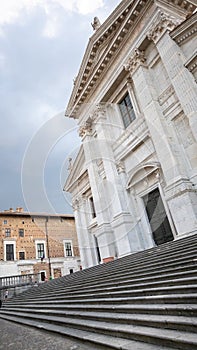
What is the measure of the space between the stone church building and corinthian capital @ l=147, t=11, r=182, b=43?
4 cm

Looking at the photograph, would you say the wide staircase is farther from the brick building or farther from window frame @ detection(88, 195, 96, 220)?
the brick building

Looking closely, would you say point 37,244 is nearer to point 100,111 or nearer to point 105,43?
point 100,111

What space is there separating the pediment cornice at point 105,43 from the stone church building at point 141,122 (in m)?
0.05

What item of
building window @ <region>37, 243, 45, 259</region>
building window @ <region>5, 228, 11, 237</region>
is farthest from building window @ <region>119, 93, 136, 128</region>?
building window @ <region>37, 243, 45, 259</region>

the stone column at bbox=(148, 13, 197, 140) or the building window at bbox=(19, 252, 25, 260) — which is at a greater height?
the stone column at bbox=(148, 13, 197, 140)

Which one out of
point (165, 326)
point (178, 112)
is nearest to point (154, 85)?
point (178, 112)

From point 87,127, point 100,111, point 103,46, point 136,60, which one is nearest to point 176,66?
point 136,60

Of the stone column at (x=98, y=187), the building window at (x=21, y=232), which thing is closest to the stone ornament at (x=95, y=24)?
the stone column at (x=98, y=187)

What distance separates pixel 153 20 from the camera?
1065cm

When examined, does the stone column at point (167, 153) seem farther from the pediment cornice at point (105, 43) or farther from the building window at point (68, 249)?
the building window at point (68, 249)

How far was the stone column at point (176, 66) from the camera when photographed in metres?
8.50

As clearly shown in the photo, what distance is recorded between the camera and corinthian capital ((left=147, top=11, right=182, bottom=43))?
10055 millimetres

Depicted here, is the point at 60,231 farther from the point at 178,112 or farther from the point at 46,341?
the point at 46,341

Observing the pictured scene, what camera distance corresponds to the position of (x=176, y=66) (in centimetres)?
926
